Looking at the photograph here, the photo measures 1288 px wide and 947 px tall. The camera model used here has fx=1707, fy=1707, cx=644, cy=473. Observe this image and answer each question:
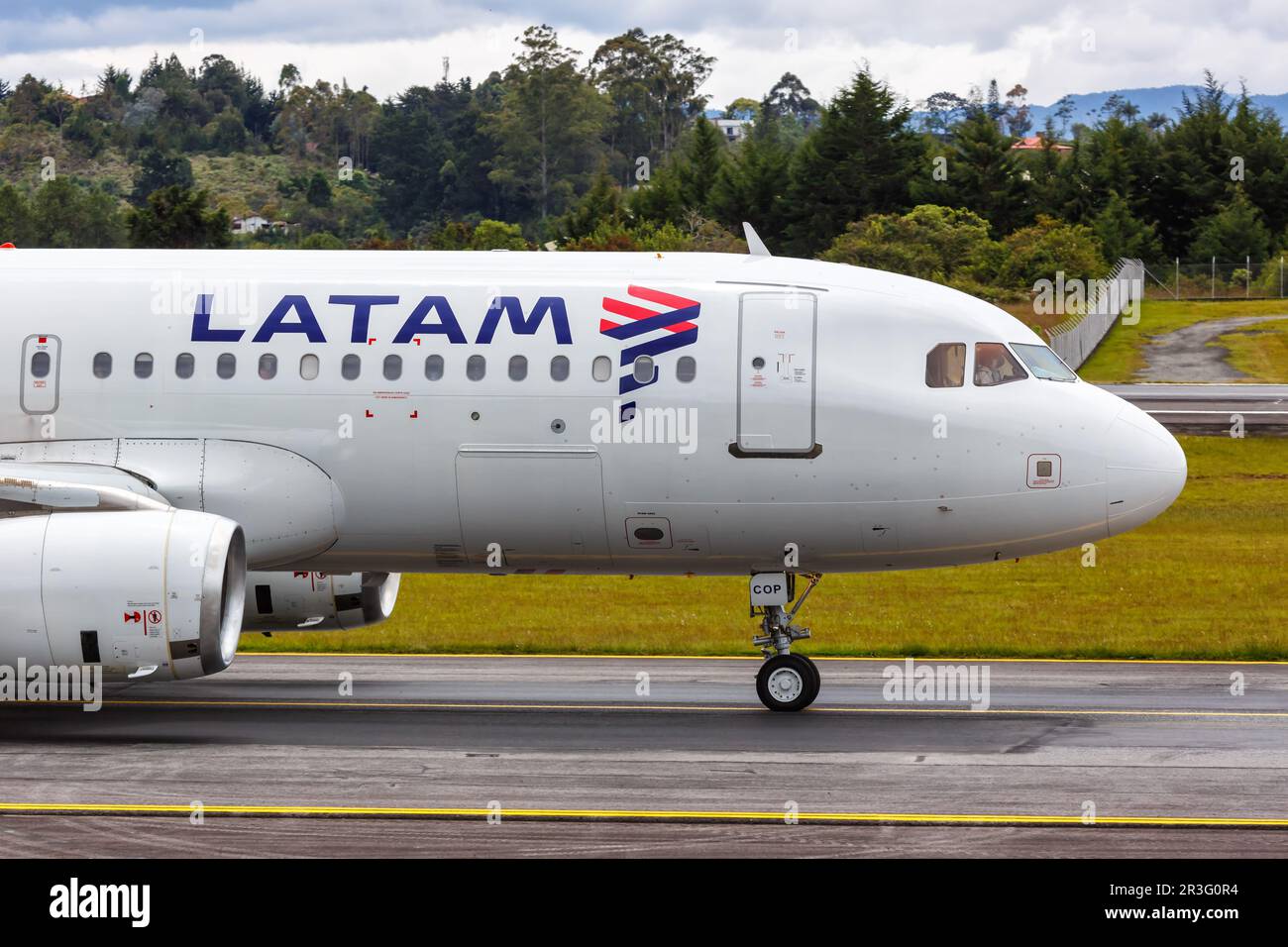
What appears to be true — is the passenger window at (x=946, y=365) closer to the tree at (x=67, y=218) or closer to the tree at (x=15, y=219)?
the tree at (x=15, y=219)

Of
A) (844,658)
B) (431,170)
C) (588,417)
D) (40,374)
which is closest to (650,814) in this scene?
(588,417)

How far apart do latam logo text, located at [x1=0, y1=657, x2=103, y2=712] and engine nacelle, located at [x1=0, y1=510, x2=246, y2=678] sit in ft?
0.28

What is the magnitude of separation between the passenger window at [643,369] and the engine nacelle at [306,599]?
4619 millimetres

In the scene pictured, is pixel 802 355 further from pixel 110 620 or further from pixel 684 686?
pixel 110 620

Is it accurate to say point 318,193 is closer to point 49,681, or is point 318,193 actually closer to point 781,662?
point 781,662

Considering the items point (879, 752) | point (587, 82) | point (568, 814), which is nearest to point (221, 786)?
point (568, 814)

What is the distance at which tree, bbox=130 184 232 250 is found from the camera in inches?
3184

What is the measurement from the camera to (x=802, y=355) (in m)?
18.8

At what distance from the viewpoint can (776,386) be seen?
18688 mm

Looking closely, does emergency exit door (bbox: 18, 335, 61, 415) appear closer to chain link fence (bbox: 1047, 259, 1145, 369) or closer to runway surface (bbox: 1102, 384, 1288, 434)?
runway surface (bbox: 1102, 384, 1288, 434)

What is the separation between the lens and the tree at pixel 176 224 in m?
80.9

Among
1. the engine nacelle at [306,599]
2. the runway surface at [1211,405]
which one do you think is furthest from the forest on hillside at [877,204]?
the engine nacelle at [306,599]

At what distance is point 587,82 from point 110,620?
15960cm

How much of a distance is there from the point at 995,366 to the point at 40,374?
34.9 ft
